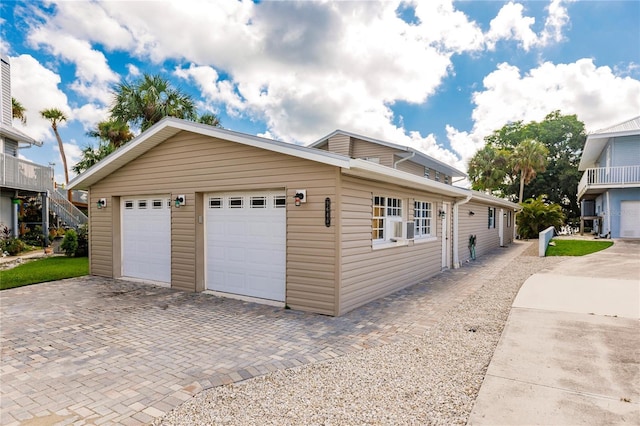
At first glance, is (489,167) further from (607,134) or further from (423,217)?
(423,217)

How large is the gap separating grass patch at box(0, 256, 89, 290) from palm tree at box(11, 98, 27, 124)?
11.6 m

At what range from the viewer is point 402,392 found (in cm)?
325

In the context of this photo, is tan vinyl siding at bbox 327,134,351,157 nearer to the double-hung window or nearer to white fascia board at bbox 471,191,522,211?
white fascia board at bbox 471,191,522,211

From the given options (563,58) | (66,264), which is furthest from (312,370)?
(563,58)

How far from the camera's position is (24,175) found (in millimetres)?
15359

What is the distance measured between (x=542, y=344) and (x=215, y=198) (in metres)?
6.39

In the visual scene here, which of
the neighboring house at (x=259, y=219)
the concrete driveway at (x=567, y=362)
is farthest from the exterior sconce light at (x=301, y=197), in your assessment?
the concrete driveway at (x=567, y=362)

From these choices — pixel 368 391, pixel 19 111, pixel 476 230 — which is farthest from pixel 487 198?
pixel 19 111

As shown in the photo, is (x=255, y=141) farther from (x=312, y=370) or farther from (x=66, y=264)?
(x=66, y=264)

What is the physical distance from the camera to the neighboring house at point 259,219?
19.5 ft

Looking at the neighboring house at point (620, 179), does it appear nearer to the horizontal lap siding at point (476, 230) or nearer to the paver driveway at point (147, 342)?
the horizontal lap siding at point (476, 230)

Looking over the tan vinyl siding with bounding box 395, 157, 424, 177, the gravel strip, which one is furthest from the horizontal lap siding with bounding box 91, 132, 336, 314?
the tan vinyl siding with bounding box 395, 157, 424, 177

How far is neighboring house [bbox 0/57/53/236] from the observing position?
14.5 metres

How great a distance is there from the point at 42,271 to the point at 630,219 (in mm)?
25111
